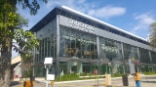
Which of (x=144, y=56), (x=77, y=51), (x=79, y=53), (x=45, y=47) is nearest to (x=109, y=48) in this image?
(x=79, y=53)

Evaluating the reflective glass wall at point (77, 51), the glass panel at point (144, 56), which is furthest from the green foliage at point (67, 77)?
the glass panel at point (144, 56)

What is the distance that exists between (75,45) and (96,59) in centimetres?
732

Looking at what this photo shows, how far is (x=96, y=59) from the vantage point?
142ft

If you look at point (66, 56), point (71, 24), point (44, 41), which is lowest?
point (66, 56)

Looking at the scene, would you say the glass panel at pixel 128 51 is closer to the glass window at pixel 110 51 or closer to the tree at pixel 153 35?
the glass window at pixel 110 51

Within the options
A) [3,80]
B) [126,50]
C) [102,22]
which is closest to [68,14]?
[102,22]

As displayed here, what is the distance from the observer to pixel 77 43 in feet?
128

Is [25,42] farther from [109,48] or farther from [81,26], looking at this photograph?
[109,48]

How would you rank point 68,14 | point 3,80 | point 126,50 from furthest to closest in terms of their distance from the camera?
1. point 126,50
2. point 68,14
3. point 3,80

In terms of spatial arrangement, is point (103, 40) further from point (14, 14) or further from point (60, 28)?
point (14, 14)

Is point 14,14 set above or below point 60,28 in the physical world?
below

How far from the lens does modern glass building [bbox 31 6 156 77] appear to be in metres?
35.9

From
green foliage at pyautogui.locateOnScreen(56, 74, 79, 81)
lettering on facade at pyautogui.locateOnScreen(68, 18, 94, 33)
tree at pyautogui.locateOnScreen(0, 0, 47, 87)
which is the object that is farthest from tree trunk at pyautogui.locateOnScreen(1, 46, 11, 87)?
lettering on facade at pyautogui.locateOnScreen(68, 18, 94, 33)

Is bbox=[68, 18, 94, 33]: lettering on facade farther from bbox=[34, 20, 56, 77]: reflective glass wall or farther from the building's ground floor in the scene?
bbox=[34, 20, 56, 77]: reflective glass wall
